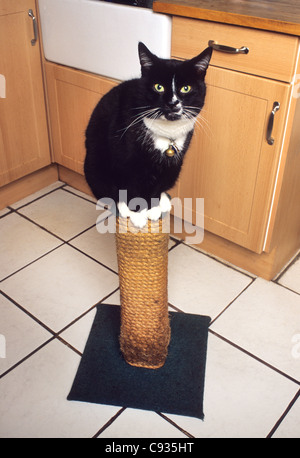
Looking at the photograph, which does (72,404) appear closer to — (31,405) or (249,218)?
(31,405)

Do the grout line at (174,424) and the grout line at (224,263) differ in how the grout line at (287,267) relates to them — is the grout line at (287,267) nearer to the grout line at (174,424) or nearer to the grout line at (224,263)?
the grout line at (224,263)

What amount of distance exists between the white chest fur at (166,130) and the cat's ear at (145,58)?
0.14 m

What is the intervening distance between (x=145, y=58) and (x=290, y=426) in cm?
110

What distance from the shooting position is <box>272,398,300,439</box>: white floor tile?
49.9 inches

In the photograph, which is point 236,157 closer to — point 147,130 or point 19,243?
point 147,130

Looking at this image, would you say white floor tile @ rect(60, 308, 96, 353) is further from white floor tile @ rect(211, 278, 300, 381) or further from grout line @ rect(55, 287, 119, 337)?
white floor tile @ rect(211, 278, 300, 381)

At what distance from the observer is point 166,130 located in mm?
1244

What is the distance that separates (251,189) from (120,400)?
0.84 meters

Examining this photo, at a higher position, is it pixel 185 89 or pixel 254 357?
pixel 185 89

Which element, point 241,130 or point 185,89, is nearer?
point 185,89

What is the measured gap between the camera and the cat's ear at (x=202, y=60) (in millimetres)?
1170

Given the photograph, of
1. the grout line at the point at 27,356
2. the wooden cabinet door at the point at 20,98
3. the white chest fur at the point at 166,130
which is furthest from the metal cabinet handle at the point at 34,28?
the grout line at the point at 27,356

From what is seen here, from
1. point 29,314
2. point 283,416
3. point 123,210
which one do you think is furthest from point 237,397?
point 29,314

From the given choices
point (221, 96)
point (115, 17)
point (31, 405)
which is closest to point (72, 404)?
point (31, 405)
